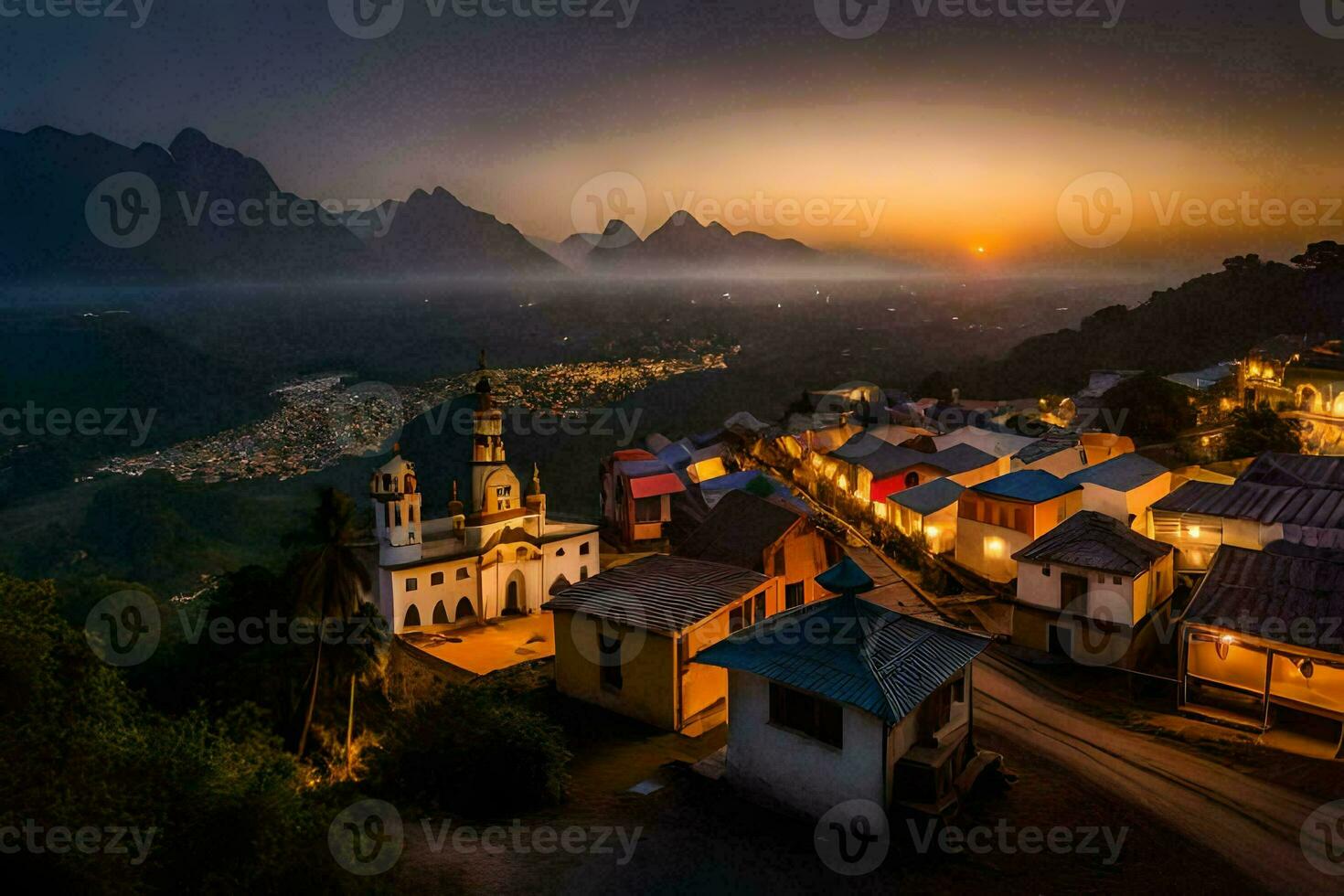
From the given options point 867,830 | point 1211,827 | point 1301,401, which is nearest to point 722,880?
point 867,830

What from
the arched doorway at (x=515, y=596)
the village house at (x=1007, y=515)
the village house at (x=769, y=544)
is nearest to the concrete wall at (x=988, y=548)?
the village house at (x=1007, y=515)

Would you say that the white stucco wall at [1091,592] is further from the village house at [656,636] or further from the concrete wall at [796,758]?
the concrete wall at [796,758]

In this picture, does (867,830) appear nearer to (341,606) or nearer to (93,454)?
(341,606)
